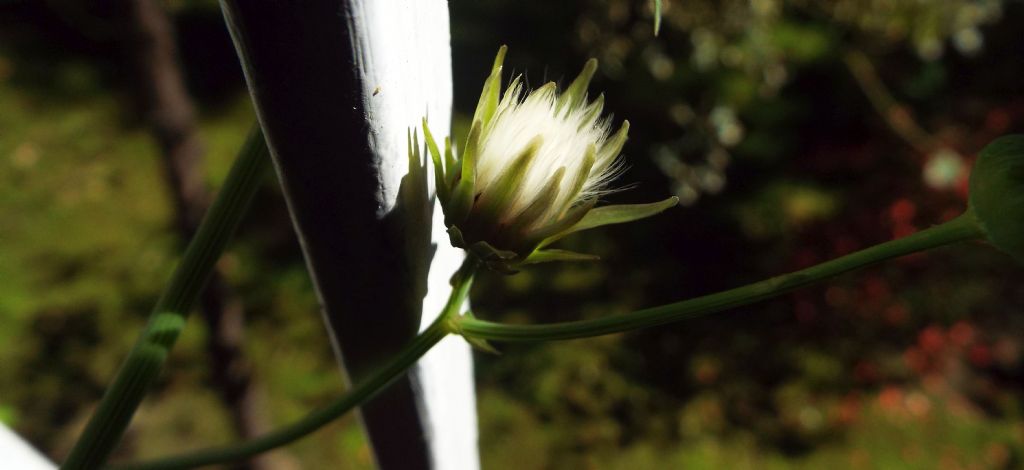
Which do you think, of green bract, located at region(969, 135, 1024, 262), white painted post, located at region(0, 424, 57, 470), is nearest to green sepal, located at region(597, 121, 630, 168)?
green bract, located at region(969, 135, 1024, 262)

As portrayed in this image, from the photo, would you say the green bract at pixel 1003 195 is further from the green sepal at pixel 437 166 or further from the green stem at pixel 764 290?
the green sepal at pixel 437 166

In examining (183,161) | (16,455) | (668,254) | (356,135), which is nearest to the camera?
(356,135)

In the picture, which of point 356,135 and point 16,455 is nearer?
point 356,135

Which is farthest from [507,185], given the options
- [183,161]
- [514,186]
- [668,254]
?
[668,254]

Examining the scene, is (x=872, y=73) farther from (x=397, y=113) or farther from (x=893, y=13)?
(x=397, y=113)

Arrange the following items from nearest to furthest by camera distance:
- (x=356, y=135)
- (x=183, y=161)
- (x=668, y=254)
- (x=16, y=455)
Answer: (x=356, y=135), (x=16, y=455), (x=183, y=161), (x=668, y=254)

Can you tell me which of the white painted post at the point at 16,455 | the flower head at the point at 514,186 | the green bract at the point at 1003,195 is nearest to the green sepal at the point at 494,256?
the flower head at the point at 514,186

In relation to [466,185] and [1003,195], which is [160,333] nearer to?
[466,185]
